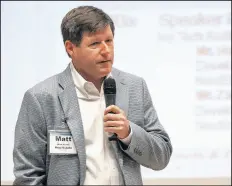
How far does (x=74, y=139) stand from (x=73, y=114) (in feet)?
0.32

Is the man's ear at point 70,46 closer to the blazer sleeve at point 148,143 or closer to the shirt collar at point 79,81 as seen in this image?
the shirt collar at point 79,81

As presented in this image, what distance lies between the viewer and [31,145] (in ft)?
5.68

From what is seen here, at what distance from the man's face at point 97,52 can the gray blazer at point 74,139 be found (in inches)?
5.0

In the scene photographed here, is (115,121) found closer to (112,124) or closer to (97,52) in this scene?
(112,124)

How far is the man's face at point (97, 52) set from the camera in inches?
66.6

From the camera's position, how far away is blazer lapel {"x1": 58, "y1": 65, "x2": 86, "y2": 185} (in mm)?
1696

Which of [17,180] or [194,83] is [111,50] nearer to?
[17,180]

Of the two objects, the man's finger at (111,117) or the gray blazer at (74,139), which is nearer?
the man's finger at (111,117)

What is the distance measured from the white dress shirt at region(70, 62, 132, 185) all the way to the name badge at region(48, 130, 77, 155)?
0.06 meters

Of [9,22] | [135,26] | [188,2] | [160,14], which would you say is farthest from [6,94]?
[188,2]

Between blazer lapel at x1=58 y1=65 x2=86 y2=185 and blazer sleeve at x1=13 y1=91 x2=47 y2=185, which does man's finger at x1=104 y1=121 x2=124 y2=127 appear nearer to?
blazer lapel at x1=58 y1=65 x2=86 y2=185

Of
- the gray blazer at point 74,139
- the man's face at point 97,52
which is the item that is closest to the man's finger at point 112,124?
the gray blazer at point 74,139

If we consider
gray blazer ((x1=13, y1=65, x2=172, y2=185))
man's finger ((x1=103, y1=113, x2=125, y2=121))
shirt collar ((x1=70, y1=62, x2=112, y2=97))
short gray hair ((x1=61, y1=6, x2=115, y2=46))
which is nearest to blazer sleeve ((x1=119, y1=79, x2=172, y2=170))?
gray blazer ((x1=13, y1=65, x2=172, y2=185))

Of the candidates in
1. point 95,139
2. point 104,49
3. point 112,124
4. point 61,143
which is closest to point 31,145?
point 61,143
